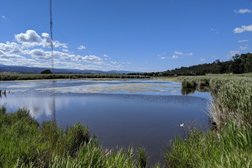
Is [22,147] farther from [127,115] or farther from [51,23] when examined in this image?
[51,23]

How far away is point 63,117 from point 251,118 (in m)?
9.79

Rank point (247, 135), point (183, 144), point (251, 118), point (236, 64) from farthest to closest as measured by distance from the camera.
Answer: point (236, 64) < point (251, 118) < point (183, 144) < point (247, 135)

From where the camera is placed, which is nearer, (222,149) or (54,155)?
(222,149)

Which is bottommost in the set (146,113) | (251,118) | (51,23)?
(146,113)

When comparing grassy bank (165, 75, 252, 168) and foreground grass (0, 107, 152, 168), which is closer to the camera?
grassy bank (165, 75, 252, 168)

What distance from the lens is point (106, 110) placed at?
19172mm

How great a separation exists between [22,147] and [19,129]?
2846 mm

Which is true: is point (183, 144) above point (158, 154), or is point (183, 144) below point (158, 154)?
above

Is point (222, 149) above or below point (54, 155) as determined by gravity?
above

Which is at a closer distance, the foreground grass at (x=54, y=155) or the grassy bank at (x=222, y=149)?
the grassy bank at (x=222, y=149)

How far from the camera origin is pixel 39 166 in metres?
6.08

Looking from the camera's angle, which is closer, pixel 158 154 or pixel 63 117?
pixel 158 154

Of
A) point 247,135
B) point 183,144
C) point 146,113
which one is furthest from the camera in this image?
point 146,113

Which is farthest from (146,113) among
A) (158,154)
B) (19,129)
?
(19,129)
